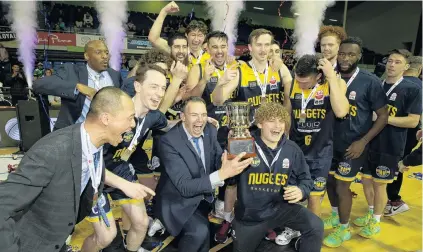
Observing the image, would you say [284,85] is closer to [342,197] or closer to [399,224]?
[342,197]

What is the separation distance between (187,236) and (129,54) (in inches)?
523

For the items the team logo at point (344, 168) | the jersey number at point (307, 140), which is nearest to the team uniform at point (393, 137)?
the team logo at point (344, 168)

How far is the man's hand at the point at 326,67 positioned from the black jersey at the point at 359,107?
0.60m

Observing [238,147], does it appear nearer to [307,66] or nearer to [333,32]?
[307,66]

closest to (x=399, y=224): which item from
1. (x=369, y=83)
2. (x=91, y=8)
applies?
(x=369, y=83)

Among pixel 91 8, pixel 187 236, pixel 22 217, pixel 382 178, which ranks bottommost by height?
pixel 187 236

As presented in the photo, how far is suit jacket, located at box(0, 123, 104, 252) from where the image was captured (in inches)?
72.5

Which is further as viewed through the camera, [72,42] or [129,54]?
[129,54]

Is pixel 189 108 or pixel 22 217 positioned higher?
pixel 189 108

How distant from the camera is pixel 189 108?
10.5 feet

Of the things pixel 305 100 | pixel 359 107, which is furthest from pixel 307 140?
pixel 359 107

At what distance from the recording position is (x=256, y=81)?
387cm

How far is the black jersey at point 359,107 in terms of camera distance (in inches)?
149

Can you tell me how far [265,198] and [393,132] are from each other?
2.04 metres
